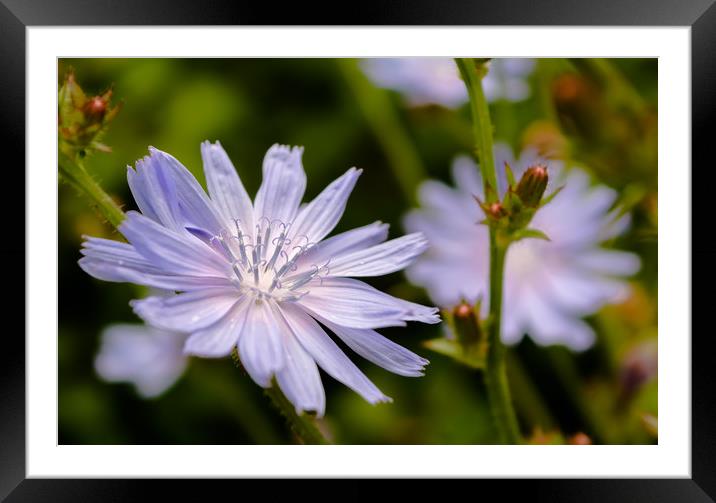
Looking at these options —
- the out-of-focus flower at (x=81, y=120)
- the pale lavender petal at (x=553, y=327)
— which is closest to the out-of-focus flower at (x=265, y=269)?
the out-of-focus flower at (x=81, y=120)

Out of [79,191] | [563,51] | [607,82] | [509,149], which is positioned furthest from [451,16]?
[509,149]

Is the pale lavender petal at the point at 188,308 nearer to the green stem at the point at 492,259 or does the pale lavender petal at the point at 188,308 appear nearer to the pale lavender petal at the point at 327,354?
the pale lavender petal at the point at 327,354

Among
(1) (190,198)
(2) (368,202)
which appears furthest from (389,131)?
(1) (190,198)

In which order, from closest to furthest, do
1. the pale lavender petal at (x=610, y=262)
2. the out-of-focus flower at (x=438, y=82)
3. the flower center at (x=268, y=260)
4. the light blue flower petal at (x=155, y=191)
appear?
the light blue flower petal at (x=155, y=191), the flower center at (x=268, y=260), the out-of-focus flower at (x=438, y=82), the pale lavender petal at (x=610, y=262)

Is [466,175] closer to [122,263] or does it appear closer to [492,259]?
[492,259]

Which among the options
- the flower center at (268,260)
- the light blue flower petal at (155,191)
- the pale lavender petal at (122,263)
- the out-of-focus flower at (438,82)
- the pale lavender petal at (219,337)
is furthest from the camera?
the out-of-focus flower at (438,82)

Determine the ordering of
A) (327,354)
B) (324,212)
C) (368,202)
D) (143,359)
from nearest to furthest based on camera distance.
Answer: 1. (327,354)
2. (324,212)
3. (143,359)
4. (368,202)

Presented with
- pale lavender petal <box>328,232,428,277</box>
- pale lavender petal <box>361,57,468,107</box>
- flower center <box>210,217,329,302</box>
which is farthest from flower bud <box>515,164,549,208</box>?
pale lavender petal <box>361,57,468,107</box>
